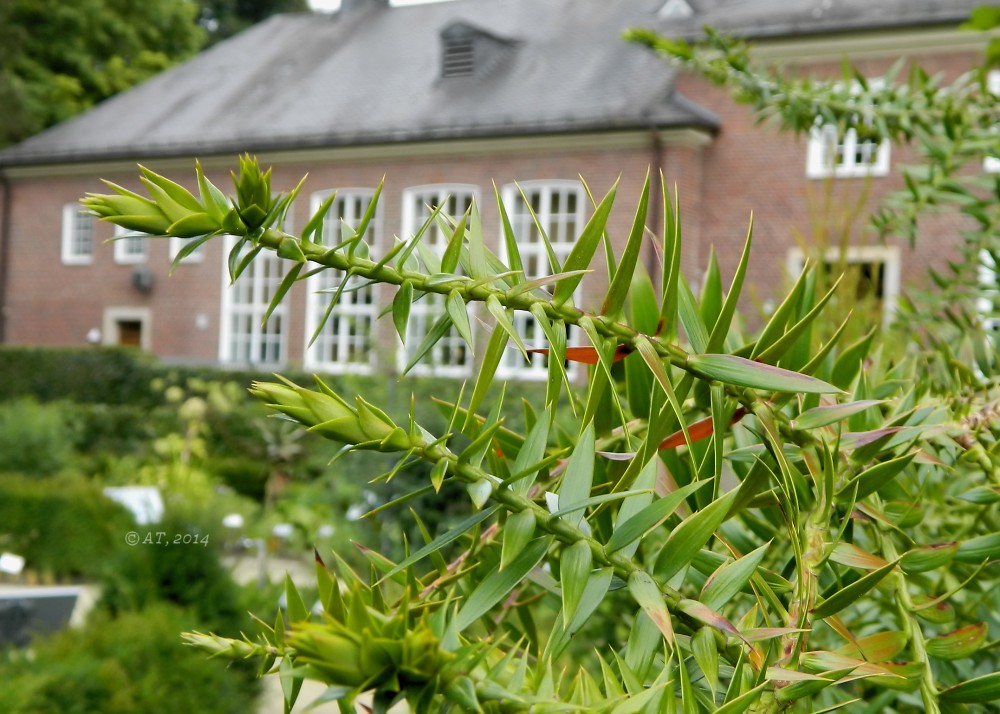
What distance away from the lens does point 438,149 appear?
18875 mm

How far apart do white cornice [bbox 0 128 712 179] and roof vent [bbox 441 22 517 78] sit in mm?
1956

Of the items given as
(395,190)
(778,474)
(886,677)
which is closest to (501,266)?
(778,474)

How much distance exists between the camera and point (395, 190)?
1950 cm

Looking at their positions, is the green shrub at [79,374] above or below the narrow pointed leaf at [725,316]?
below

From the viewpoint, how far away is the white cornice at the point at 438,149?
16.7 m

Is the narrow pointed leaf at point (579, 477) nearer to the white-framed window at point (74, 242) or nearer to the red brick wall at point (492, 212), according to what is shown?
the red brick wall at point (492, 212)

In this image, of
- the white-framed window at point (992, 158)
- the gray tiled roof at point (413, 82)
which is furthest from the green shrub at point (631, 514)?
the gray tiled roof at point (413, 82)

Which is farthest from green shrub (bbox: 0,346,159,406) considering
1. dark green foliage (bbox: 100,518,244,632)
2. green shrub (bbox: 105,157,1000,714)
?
green shrub (bbox: 105,157,1000,714)

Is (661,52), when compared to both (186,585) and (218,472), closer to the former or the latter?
(186,585)

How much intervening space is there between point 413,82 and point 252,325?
5743 millimetres

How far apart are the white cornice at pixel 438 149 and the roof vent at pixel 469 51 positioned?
6.42ft

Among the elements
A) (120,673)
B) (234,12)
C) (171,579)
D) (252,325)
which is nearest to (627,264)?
(120,673)

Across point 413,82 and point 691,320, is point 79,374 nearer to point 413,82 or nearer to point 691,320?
point 413,82

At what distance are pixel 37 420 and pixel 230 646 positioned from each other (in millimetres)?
12335
